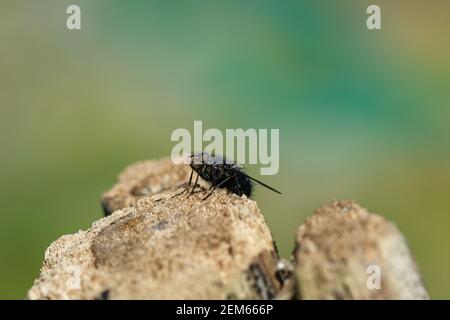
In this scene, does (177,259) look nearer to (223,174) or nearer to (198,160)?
(223,174)

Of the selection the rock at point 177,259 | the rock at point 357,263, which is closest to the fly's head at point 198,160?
the rock at point 177,259

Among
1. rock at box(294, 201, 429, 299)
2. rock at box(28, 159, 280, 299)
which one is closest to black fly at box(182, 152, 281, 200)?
rock at box(28, 159, 280, 299)

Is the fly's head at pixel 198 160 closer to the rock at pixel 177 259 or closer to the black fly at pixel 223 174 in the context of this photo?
the black fly at pixel 223 174

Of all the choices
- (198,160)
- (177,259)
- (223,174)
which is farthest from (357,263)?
(198,160)

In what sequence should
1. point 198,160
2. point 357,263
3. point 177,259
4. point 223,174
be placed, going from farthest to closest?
1. point 198,160
2. point 223,174
3. point 177,259
4. point 357,263

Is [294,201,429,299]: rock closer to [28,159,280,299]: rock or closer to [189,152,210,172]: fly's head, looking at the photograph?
[28,159,280,299]: rock

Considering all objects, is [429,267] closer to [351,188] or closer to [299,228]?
[351,188]
